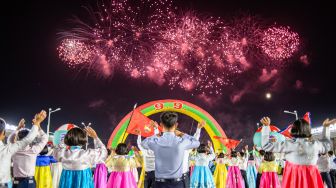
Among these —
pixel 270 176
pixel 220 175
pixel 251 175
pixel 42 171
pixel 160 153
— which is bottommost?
pixel 251 175

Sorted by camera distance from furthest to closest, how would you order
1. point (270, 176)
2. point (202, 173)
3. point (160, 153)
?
1. point (202, 173)
2. point (270, 176)
3. point (160, 153)

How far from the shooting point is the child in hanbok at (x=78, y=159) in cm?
501

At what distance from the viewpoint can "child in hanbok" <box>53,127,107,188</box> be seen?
501 centimetres

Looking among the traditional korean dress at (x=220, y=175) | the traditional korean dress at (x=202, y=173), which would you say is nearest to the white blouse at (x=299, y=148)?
the traditional korean dress at (x=202, y=173)

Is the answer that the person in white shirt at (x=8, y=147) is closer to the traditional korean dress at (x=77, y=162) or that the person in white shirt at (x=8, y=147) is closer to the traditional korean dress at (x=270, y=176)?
the traditional korean dress at (x=77, y=162)

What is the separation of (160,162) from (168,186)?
31 cm

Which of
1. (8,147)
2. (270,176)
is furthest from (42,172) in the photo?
(270,176)

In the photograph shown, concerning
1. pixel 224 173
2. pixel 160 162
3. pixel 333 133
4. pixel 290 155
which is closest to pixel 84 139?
pixel 160 162

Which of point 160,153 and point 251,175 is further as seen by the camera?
point 251,175

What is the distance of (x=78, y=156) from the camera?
5.07 meters

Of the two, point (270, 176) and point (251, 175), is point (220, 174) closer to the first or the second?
point (251, 175)

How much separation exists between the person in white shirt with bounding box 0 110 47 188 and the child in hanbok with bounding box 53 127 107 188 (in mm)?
610

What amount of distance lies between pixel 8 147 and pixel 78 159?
3.41ft

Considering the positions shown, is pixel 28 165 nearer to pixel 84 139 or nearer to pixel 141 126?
pixel 84 139
